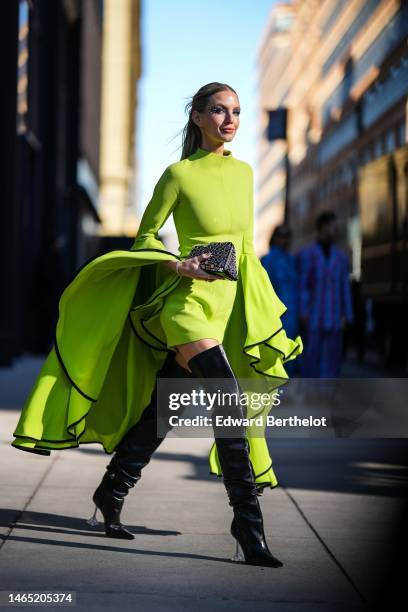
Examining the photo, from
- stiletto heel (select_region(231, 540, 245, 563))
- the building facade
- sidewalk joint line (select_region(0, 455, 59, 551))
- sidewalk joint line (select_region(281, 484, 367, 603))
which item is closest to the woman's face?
stiletto heel (select_region(231, 540, 245, 563))

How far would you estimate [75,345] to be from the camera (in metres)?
5.13

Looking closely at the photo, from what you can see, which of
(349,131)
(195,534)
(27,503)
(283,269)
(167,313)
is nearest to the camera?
(167,313)

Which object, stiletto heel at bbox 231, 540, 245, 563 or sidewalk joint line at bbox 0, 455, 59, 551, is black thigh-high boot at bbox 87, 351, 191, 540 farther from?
stiletto heel at bbox 231, 540, 245, 563

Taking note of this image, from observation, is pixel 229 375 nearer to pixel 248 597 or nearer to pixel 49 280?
pixel 248 597

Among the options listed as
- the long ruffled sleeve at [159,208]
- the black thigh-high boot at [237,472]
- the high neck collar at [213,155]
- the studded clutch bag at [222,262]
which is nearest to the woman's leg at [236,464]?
the black thigh-high boot at [237,472]

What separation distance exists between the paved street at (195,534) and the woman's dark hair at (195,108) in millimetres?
1625

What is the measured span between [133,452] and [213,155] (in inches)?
49.2

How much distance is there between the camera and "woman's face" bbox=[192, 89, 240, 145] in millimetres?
5004

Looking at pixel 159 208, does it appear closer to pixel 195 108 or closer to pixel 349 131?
pixel 195 108

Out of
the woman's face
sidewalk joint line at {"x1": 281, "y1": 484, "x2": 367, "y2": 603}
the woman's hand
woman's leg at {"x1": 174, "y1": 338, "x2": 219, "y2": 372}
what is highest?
the woman's face

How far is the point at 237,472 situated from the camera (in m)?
4.84

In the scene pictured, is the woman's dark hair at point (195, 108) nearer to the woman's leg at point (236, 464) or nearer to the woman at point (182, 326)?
the woman at point (182, 326)

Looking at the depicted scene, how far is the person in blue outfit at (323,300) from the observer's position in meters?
11.0

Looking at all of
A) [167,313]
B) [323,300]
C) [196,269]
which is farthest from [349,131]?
[196,269]
